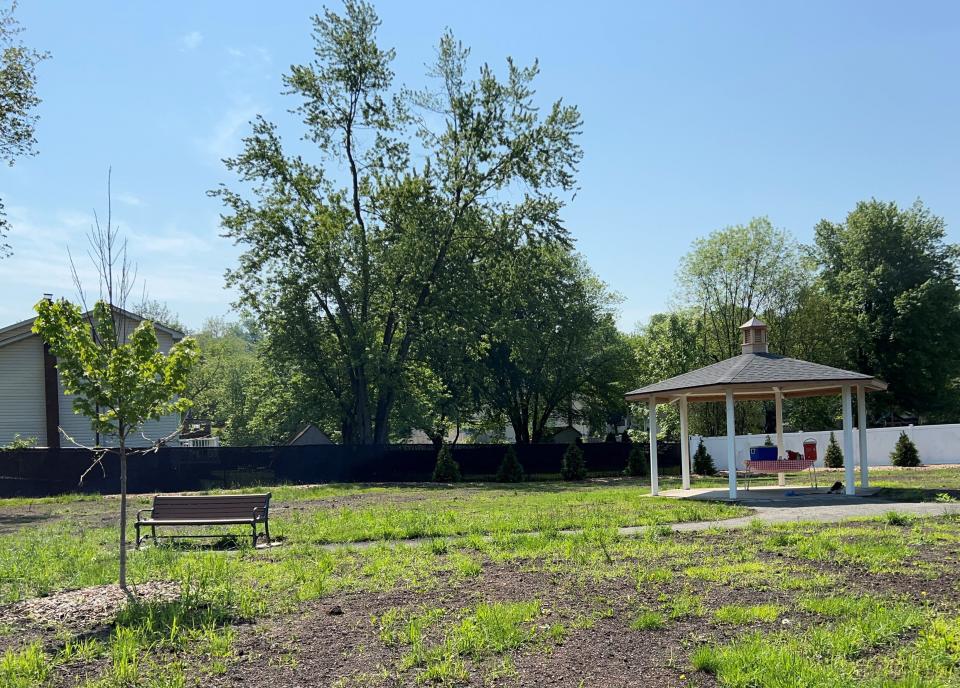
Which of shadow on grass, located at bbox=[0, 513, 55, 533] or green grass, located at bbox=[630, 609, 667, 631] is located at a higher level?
green grass, located at bbox=[630, 609, 667, 631]

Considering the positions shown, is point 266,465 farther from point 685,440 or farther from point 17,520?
point 685,440

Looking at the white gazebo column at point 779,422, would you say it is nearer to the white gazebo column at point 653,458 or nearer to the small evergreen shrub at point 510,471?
the white gazebo column at point 653,458

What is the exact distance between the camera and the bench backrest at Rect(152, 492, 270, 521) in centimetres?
1242

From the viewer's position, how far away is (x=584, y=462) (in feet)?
105

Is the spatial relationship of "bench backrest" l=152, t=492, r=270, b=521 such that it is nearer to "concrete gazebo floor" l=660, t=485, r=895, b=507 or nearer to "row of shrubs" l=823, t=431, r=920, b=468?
"concrete gazebo floor" l=660, t=485, r=895, b=507

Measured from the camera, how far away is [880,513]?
1402cm

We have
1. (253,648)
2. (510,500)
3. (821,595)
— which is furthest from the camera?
(510,500)

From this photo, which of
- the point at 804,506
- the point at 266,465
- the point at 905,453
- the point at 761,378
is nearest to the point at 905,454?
the point at 905,453

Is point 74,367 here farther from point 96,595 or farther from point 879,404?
point 879,404

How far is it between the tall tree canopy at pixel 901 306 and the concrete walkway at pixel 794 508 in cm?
2837

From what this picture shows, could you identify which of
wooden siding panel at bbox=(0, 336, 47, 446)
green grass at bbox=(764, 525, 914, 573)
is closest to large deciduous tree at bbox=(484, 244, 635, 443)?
wooden siding panel at bbox=(0, 336, 47, 446)

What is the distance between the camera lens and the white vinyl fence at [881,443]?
31422 millimetres

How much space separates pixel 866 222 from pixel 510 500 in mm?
35342

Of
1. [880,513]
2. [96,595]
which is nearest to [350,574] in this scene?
[96,595]
